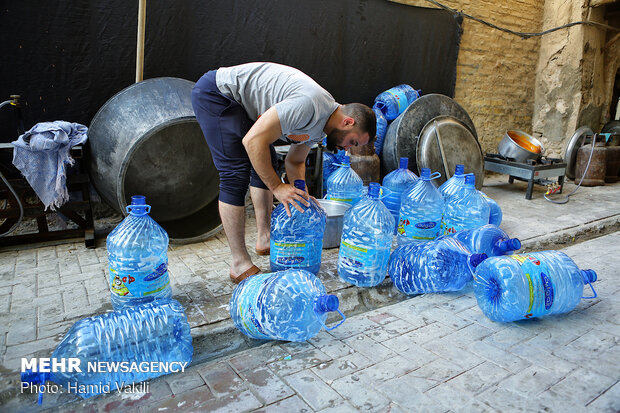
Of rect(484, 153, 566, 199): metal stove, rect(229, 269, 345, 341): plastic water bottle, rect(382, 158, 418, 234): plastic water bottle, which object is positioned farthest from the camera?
rect(484, 153, 566, 199): metal stove

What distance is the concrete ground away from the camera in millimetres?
1575

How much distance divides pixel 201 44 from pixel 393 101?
7.90ft

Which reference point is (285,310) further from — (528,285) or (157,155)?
(157,155)

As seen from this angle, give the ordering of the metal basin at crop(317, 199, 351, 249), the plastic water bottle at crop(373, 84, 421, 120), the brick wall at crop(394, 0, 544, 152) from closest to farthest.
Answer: the metal basin at crop(317, 199, 351, 249) → the plastic water bottle at crop(373, 84, 421, 120) → the brick wall at crop(394, 0, 544, 152)

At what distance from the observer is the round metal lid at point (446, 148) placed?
449 centimetres

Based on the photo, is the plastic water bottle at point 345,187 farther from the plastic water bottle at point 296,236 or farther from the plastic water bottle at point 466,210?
the plastic water bottle at point 296,236

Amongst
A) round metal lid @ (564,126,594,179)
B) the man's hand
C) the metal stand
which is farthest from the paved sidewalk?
round metal lid @ (564,126,594,179)

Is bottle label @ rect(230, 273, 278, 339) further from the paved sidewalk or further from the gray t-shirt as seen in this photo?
the gray t-shirt

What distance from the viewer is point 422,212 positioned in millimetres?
3197

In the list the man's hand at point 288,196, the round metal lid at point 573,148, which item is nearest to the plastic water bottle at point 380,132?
the man's hand at point 288,196

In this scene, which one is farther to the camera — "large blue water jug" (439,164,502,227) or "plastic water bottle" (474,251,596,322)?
"large blue water jug" (439,164,502,227)

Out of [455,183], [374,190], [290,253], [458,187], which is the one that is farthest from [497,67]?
[290,253]

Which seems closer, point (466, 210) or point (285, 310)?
point (285, 310)

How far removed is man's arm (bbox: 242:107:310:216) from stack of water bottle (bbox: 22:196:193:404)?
0.66 m
